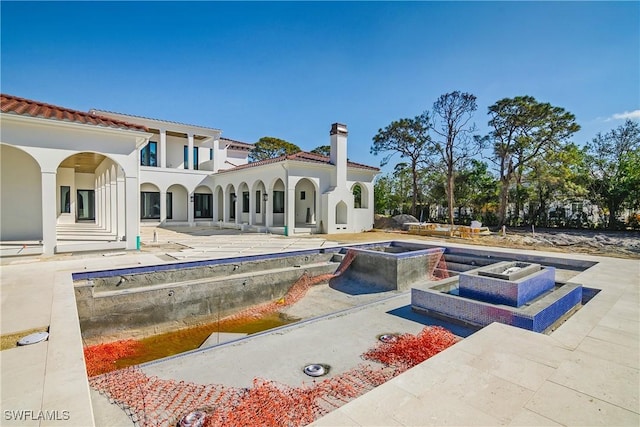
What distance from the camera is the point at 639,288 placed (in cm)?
675

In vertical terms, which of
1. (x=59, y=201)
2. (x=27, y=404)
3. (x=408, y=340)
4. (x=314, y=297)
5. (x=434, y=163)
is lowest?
(x=314, y=297)

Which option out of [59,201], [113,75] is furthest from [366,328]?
[59,201]

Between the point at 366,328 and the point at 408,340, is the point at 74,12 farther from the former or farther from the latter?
the point at 408,340

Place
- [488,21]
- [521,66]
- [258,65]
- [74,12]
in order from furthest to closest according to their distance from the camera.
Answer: [258,65] < [521,66] < [488,21] < [74,12]

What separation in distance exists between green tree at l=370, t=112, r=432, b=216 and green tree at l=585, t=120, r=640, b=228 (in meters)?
13.6

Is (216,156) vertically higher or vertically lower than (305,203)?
higher

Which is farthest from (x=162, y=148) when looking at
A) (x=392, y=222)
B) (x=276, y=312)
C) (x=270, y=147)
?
(x=270, y=147)

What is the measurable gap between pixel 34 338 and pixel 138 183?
335 inches

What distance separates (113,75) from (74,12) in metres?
4.16

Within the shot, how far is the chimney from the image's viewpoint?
64.4 feet

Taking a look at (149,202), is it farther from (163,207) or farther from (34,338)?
(34,338)

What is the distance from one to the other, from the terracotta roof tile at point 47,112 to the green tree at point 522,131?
87.5ft

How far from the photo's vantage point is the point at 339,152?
781 inches

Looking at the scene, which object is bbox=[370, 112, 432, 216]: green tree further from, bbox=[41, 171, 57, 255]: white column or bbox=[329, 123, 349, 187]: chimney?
bbox=[41, 171, 57, 255]: white column
